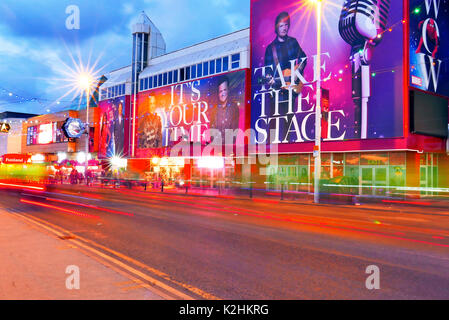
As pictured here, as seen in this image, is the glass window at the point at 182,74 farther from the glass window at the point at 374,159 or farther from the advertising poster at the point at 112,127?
the glass window at the point at 374,159

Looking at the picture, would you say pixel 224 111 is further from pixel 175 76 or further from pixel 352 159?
pixel 352 159

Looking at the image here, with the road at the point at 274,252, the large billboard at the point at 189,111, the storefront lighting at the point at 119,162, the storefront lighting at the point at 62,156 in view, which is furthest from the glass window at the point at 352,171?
the storefront lighting at the point at 62,156

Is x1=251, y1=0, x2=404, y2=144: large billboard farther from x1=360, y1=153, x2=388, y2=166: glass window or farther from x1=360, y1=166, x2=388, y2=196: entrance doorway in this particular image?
x1=360, y1=166, x2=388, y2=196: entrance doorway

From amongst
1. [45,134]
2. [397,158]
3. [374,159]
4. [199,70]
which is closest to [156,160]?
[199,70]

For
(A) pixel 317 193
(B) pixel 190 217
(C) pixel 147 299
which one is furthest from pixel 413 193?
(C) pixel 147 299

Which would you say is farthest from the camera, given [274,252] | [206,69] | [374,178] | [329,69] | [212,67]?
[206,69]

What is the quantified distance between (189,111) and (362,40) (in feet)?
72.1

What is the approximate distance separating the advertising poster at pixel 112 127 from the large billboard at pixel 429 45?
4092 cm

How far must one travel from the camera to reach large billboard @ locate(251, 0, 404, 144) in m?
28.5

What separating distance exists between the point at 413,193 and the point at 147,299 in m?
27.1

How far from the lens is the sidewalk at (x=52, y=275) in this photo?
5227 millimetres

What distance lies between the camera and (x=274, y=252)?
27.7 feet

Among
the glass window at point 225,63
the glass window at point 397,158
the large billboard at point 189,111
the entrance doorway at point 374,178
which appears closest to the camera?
the glass window at point 397,158
